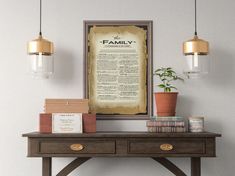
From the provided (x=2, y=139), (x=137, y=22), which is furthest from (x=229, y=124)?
(x=2, y=139)

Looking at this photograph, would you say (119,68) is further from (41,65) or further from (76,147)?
(76,147)

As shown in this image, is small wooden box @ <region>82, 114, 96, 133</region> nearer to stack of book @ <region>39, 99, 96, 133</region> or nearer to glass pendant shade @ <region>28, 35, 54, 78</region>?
stack of book @ <region>39, 99, 96, 133</region>

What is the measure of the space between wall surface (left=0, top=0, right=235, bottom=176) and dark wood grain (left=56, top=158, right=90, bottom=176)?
0.53 feet

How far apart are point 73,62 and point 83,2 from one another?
0.43m

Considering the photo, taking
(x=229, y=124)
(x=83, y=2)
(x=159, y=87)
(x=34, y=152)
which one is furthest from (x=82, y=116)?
(x=229, y=124)

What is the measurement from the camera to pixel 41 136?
2762 mm

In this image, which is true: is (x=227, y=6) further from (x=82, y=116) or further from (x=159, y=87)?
(x=82, y=116)

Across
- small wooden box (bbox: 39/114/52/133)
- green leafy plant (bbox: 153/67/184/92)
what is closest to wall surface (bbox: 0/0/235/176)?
green leafy plant (bbox: 153/67/184/92)

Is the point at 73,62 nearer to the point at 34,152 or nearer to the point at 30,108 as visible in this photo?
the point at 30,108

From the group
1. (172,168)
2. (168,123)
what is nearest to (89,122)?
(168,123)

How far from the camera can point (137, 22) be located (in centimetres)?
313

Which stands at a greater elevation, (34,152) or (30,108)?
(30,108)

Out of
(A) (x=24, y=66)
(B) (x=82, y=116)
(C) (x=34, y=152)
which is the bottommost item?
(C) (x=34, y=152)

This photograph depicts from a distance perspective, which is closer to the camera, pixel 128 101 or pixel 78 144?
pixel 78 144
